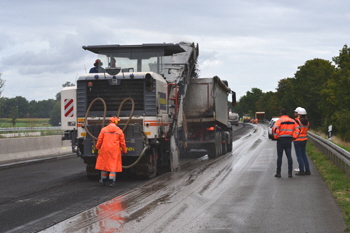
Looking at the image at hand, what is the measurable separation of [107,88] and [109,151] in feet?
6.92

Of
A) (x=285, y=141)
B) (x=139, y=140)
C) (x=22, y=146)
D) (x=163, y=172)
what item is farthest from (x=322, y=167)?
(x=22, y=146)

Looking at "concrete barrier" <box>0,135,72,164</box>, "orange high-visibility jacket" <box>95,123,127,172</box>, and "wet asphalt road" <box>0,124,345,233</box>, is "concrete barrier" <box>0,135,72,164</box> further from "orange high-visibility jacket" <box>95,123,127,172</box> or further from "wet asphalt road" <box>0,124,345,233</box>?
"orange high-visibility jacket" <box>95,123,127,172</box>

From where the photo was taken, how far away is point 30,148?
21812mm

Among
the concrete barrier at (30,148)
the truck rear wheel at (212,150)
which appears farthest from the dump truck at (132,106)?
the concrete barrier at (30,148)

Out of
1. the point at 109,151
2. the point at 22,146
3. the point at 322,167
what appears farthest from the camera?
the point at 22,146

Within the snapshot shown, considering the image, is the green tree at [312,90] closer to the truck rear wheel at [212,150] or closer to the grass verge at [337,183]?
the truck rear wheel at [212,150]

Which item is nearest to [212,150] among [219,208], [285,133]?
[285,133]

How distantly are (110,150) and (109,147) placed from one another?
8 centimetres

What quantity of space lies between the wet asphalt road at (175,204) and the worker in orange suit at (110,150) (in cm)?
45

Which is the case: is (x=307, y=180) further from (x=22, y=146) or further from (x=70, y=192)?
(x=22, y=146)

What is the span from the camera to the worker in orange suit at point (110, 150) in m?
12.9

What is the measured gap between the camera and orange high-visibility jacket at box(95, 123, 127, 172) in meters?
12.9

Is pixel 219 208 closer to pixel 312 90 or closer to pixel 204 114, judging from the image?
pixel 204 114

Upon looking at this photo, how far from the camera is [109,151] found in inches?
507
